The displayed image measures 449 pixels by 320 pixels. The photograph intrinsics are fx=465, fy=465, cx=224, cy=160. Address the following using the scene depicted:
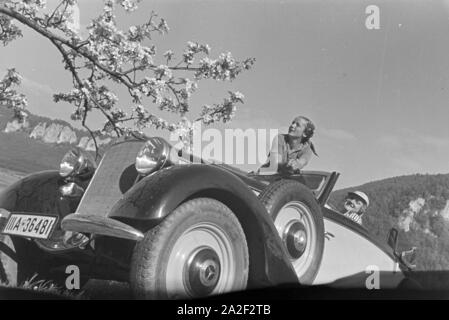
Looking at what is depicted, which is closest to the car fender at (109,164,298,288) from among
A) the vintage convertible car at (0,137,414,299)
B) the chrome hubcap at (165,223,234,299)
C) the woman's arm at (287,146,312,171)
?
the vintage convertible car at (0,137,414,299)

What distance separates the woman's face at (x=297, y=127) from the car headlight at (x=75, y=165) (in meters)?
1.47

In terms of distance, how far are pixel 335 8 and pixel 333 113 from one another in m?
0.67

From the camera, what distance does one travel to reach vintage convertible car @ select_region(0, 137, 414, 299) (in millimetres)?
2127

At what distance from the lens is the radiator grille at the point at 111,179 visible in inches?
113

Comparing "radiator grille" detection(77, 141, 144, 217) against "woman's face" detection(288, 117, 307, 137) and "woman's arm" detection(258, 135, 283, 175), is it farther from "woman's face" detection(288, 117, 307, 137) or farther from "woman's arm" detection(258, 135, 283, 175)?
"woman's face" detection(288, 117, 307, 137)

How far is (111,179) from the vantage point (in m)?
2.95

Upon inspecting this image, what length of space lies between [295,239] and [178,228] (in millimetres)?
878

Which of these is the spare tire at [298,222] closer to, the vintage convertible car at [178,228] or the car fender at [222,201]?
the vintage convertible car at [178,228]

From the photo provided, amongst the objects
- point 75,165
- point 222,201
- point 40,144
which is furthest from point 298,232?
point 40,144

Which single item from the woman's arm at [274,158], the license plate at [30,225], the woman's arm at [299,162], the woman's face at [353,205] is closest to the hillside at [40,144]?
the license plate at [30,225]

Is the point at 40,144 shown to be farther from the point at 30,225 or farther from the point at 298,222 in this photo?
the point at 298,222

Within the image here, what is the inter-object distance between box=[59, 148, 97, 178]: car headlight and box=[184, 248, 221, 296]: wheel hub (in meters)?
1.39

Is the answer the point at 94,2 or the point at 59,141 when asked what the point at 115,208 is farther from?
the point at 94,2
